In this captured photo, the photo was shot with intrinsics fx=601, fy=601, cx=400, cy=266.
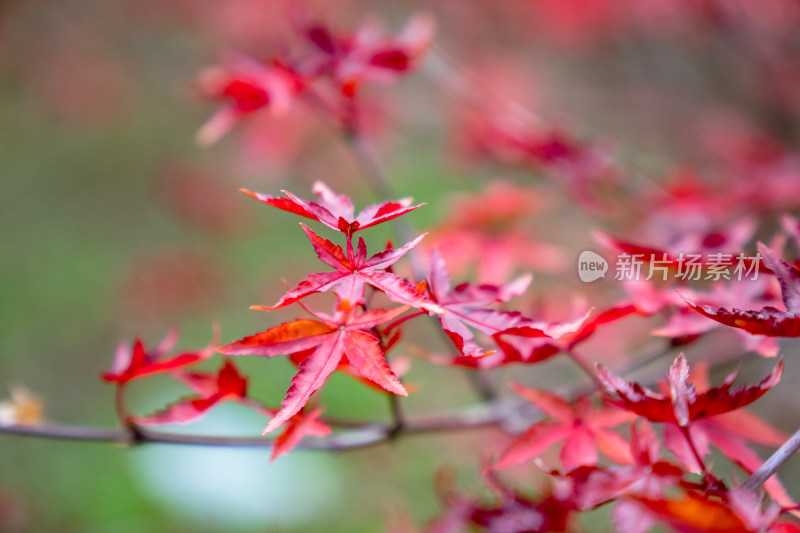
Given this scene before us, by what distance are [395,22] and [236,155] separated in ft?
4.11

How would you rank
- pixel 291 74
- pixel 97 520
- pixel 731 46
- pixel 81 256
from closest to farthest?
pixel 291 74 < pixel 731 46 < pixel 97 520 < pixel 81 256

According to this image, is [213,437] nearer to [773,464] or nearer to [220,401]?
[220,401]

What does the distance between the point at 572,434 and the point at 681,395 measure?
181 millimetres

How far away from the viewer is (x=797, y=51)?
1.50 meters

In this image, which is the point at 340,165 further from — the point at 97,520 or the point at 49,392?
the point at 97,520

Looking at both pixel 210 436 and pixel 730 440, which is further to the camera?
pixel 210 436

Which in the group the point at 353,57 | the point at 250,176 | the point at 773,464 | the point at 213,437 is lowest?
the point at 250,176

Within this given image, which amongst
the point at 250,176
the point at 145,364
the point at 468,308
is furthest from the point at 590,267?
the point at 250,176

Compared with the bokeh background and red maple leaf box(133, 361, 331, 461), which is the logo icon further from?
red maple leaf box(133, 361, 331, 461)

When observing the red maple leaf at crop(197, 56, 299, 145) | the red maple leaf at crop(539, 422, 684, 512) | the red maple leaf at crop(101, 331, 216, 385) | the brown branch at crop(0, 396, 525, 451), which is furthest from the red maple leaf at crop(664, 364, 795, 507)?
the red maple leaf at crop(197, 56, 299, 145)

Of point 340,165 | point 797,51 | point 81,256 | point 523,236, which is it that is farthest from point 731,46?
point 81,256

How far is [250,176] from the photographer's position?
3512mm

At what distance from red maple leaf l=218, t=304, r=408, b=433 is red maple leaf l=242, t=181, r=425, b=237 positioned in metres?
0.07

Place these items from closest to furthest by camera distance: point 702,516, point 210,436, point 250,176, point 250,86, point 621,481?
point 702,516 < point 621,481 < point 210,436 < point 250,86 < point 250,176
